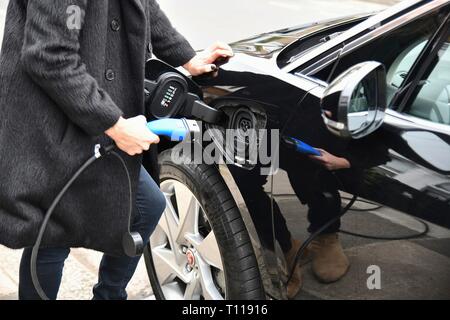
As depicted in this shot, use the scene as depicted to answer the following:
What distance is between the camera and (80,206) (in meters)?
2.07

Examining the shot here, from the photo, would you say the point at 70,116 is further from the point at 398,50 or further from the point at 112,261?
the point at 398,50

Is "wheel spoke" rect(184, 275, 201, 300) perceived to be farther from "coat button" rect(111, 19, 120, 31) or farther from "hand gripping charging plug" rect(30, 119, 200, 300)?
"coat button" rect(111, 19, 120, 31)

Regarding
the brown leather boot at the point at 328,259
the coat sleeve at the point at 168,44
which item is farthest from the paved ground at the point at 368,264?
the coat sleeve at the point at 168,44

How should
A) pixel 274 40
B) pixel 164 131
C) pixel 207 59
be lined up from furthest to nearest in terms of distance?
pixel 274 40 < pixel 207 59 < pixel 164 131

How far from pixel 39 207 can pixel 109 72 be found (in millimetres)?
457

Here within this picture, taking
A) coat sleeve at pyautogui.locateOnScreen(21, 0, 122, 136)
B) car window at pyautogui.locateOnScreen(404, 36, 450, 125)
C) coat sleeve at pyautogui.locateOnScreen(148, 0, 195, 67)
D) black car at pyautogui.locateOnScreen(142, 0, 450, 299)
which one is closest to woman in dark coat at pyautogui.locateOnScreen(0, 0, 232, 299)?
coat sleeve at pyautogui.locateOnScreen(21, 0, 122, 136)

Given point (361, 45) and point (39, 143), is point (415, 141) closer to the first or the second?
point (361, 45)

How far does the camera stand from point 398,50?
2072 mm

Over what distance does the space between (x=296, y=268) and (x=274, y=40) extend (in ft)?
3.41

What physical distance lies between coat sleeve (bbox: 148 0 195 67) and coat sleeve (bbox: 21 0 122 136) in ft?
1.91

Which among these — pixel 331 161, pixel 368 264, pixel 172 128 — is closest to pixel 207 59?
pixel 172 128

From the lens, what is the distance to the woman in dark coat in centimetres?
180

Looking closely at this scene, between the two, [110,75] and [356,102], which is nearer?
[356,102]

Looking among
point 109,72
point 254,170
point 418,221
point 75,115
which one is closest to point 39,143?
point 75,115
